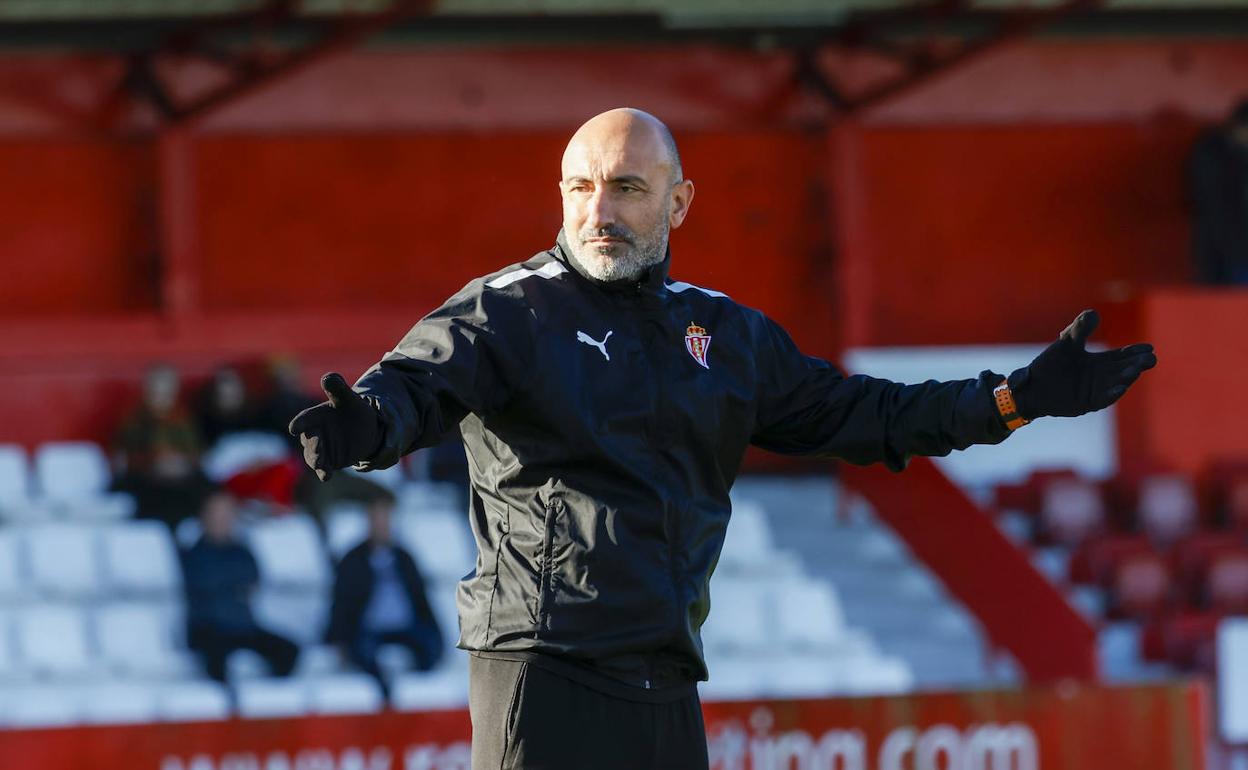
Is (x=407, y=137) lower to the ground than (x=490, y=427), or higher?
higher

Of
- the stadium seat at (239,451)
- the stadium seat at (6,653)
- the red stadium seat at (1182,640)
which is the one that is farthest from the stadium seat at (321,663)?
the red stadium seat at (1182,640)

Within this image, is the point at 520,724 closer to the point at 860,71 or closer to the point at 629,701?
the point at 629,701

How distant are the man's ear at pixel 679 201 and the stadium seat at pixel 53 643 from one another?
6670 millimetres

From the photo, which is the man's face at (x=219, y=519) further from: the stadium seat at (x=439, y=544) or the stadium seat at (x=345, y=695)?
the stadium seat at (x=439, y=544)

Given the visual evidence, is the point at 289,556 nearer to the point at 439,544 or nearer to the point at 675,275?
the point at 439,544

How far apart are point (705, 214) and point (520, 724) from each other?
1145cm

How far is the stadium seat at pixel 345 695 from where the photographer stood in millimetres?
8977

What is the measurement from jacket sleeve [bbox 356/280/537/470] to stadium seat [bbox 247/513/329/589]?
7132mm

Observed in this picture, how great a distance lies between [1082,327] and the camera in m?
3.44

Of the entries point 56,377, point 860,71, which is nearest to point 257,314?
point 56,377

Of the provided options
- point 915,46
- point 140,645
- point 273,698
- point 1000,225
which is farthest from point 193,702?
point 1000,225

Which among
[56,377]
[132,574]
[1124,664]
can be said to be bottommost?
[1124,664]

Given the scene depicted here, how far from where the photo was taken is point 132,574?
10.3m

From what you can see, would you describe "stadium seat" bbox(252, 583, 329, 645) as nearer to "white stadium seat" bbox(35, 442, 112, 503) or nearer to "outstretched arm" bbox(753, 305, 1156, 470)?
"white stadium seat" bbox(35, 442, 112, 503)
